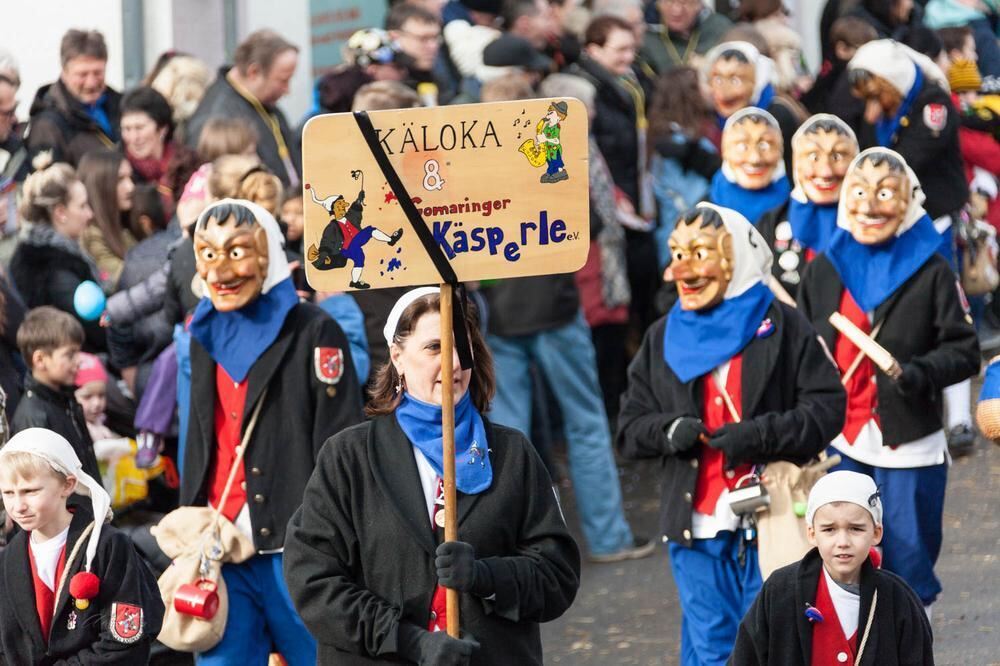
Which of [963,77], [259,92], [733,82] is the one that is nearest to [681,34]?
[963,77]

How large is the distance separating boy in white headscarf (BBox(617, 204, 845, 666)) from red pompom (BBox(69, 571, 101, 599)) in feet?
7.49

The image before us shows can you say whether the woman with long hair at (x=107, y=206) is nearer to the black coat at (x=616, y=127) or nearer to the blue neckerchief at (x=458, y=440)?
the black coat at (x=616, y=127)

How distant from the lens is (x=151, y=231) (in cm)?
1005

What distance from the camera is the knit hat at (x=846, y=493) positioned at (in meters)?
6.30

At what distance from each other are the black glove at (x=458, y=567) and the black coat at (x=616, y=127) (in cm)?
673

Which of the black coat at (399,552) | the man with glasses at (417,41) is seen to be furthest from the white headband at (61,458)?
the man with glasses at (417,41)

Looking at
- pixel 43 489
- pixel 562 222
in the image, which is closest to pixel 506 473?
pixel 562 222

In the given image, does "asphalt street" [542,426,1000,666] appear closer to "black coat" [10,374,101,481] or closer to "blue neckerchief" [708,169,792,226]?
"blue neckerchief" [708,169,792,226]

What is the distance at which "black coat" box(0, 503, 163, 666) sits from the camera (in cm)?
635

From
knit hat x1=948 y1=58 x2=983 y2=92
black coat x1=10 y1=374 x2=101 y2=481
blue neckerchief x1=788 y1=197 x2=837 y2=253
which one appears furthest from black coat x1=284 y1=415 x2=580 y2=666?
knit hat x1=948 y1=58 x2=983 y2=92

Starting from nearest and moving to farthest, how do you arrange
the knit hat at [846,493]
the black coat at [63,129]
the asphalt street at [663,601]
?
1. the knit hat at [846,493]
2. the asphalt street at [663,601]
3. the black coat at [63,129]

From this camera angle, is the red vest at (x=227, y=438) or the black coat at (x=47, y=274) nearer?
the red vest at (x=227, y=438)

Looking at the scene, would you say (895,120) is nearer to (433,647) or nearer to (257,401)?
(257,401)

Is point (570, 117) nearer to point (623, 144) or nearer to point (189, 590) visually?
point (189, 590)
